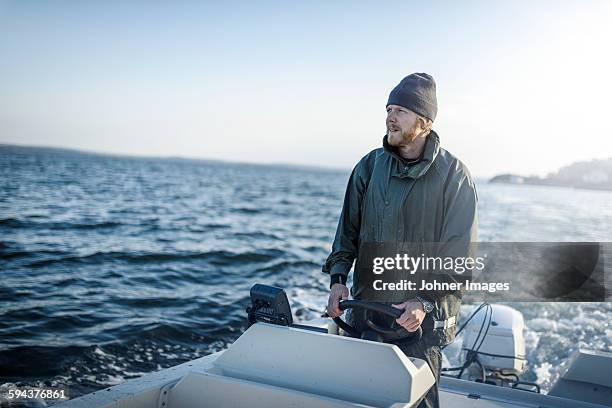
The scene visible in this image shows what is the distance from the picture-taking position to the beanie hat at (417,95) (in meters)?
2.49

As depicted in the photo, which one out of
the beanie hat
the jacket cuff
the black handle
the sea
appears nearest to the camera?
the black handle

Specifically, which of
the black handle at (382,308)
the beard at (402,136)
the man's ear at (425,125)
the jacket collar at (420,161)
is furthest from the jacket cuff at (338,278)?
the man's ear at (425,125)

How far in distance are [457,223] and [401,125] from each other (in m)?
0.52

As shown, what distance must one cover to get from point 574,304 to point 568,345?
2165 millimetres

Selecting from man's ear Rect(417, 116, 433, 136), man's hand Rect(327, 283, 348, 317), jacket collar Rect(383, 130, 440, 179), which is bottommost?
man's hand Rect(327, 283, 348, 317)

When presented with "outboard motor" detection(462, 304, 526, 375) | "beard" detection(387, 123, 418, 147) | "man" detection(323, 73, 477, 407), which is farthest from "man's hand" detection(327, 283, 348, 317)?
"outboard motor" detection(462, 304, 526, 375)

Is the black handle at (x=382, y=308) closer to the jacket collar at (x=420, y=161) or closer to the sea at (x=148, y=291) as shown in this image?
the jacket collar at (x=420, y=161)

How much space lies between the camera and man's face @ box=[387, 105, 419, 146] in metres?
2.51

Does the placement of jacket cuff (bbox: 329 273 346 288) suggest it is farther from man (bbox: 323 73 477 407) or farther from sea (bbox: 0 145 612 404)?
sea (bbox: 0 145 612 404)

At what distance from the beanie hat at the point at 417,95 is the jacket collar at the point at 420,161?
12 centimetres

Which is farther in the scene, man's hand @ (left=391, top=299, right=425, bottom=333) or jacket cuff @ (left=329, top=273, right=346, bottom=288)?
jacket cuff @ (left=329, top=273, right=346, bottom=288)

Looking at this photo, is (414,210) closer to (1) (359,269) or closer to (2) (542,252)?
(1) (359,269)

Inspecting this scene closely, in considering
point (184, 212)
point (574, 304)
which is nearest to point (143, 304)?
point (574, 304)

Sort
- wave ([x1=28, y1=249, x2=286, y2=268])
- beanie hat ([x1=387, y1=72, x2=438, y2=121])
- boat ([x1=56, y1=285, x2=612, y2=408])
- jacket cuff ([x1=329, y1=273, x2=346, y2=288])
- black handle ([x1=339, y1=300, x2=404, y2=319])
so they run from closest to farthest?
boat ([x1=56, y1=285, x2=612, y2=408])
black handle ([x1=339, y1=300, x2=404, y2=319])
beanie hat ([x1=387, y1=72, x2=438, y2=121])
jacket cuff ([x1=329, y1=273, x2=346, y2=288])
wave ([x1=28, y1=249, x2=286, y2=268])
